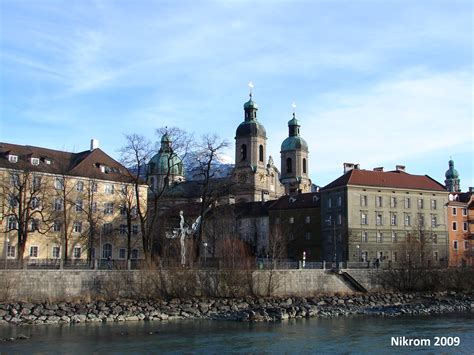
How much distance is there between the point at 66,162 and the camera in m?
73.6

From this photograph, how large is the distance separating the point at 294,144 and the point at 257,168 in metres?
18.6

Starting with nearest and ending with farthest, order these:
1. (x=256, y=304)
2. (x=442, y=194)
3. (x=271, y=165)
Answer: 1. (x=256, y=304)
2. (x=442, y=194)
3. (x=271, y=165)

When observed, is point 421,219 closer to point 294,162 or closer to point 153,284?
point 153,284

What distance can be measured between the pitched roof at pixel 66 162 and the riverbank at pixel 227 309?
20.1 metres

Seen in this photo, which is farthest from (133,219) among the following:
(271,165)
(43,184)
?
(271,165)

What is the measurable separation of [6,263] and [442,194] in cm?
6332

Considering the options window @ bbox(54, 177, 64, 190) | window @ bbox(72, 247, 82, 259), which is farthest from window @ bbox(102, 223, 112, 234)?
window @ bbox(54, 177, 64, 190)

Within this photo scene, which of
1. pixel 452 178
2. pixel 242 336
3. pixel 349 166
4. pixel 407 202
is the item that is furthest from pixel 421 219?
pixel 452 178

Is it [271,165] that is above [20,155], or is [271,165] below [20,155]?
above

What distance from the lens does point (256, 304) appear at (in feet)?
172

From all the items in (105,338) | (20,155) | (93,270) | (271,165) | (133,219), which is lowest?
(105,338)

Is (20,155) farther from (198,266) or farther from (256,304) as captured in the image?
(256,304)

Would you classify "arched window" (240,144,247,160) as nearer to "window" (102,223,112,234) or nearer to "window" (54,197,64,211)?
"window" (102,223,112,234)

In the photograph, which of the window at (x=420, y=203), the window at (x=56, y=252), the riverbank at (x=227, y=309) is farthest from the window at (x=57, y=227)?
the window at (x=420, y=203)
